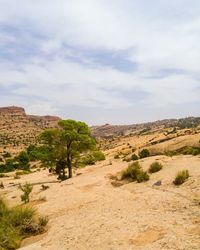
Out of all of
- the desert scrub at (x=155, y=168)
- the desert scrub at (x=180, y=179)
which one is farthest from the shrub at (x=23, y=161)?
the desert scrub at (x=180, y=179)

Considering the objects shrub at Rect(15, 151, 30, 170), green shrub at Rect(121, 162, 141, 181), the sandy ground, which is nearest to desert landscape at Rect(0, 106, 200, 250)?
the sandy ground

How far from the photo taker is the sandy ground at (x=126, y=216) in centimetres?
1192

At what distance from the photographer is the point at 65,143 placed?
3809cm

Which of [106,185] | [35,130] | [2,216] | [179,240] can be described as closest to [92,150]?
[106,185]

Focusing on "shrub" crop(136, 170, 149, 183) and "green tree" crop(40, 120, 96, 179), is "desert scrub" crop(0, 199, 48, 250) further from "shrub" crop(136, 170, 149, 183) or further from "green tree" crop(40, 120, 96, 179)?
"green tree" crop(40, 120, 96, 179)

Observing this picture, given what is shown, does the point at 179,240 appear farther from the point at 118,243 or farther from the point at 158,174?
the point at 158,174

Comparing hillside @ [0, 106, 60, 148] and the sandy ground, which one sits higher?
hillside @ [0, 106, 60, 148]

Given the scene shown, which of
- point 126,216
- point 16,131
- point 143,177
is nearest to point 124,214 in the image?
point 126,216

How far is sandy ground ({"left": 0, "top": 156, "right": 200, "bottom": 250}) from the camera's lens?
39.1ft

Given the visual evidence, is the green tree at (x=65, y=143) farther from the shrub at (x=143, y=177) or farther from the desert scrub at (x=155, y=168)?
the shrub at (x=143, y=177)

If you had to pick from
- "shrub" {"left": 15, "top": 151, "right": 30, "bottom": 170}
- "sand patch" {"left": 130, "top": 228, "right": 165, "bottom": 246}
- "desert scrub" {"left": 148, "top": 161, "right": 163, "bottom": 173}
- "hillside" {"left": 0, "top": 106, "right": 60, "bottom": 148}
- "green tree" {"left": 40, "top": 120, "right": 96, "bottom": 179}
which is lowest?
"shrub" {"left": 15, "top": 151, "right": 30, "bottom": 170}

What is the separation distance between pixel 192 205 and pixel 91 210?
465cm

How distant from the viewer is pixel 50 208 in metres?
19.4

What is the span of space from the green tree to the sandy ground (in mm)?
14309
